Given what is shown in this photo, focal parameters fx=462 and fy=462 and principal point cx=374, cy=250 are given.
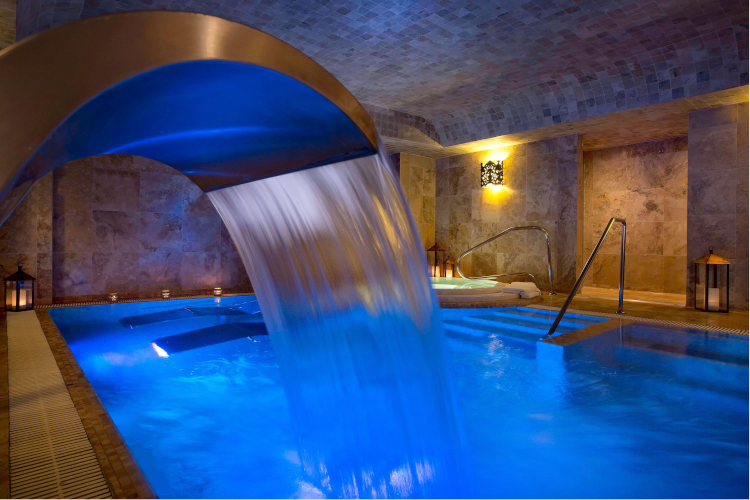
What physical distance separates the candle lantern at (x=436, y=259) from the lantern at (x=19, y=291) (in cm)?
736

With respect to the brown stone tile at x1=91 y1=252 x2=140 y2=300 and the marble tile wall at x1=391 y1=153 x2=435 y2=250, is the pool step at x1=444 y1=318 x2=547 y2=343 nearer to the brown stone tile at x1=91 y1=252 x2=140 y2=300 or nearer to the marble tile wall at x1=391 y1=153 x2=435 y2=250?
the marble tile wall at x1=391 y1=153 x2=435 y2=250

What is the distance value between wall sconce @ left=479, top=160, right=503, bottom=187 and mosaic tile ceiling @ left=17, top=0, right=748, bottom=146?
1.54m

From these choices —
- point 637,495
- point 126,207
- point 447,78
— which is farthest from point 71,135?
point 126,207

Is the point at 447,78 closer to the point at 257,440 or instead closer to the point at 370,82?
the point at 370,82

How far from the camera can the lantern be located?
560 centimetres

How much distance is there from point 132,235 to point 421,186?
6.13 m

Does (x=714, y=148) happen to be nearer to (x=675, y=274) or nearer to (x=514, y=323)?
(x=675, y=274)

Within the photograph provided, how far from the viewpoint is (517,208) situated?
9.34m

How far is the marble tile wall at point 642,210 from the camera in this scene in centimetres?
908

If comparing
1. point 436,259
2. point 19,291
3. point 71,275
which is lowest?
Answer: point 19,291

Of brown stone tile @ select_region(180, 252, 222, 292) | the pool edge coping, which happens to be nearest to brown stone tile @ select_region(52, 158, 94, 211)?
brown stone tile @ select_region(180, 252, 222, 292)

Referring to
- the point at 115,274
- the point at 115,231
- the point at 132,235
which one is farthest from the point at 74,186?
the point at 115,274

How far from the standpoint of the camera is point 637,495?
224 cm

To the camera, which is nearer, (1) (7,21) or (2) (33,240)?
(1) (7,21)
